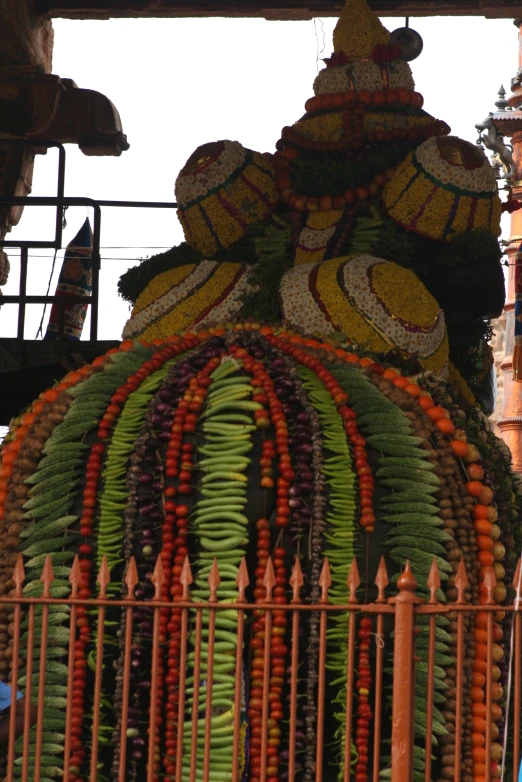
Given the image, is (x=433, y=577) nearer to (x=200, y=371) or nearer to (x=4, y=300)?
(x=200, y=371)

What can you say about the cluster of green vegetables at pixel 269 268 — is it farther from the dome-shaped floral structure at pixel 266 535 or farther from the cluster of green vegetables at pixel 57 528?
the cluster of green vegetables at pixel 57 528

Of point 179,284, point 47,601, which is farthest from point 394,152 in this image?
point 47,601

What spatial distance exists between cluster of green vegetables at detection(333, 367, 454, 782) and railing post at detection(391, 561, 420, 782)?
0.85 metres

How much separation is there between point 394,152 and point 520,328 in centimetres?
336

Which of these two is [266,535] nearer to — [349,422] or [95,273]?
[349,422]

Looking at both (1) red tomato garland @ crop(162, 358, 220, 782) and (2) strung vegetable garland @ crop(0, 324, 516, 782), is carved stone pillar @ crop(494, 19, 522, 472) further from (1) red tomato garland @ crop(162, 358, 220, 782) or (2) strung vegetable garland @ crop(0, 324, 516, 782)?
(1) red tomato garland @ crop(162, 358, 220, 782)

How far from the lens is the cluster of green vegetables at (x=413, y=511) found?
5363 millimetres

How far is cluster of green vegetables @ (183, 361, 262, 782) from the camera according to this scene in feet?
17.0

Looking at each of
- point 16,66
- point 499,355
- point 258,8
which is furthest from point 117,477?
point 499,355

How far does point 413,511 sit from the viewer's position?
221 inches

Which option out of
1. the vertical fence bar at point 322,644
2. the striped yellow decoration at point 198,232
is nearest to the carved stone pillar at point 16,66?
the striped yellow decoration at point 198,232

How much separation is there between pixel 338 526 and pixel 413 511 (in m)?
0.34

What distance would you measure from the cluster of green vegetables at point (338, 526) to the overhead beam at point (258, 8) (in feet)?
16.5

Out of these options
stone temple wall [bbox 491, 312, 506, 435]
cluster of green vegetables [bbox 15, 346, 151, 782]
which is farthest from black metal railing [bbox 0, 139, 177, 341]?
stone temple wall [bbox 491, 312, 506, 435]
